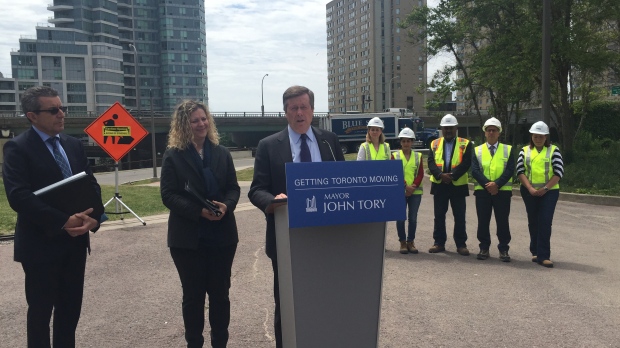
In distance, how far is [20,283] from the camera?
21.7 ft

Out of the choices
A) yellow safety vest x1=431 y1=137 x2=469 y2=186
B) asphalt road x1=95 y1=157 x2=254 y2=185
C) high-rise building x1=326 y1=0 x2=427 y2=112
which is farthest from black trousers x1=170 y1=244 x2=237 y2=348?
high-rise building x1=326 y1=0 x2=427 y2=112

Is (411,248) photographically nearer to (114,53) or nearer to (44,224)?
(44,224)

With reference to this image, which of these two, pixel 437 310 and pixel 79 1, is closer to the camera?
pixel 437 310

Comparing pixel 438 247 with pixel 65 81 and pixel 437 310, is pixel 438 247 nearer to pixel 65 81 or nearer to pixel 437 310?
pixel 437 310

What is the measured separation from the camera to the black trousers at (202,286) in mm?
4023

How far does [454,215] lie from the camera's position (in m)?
8.12

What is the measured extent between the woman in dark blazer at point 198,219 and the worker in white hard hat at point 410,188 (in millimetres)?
4350

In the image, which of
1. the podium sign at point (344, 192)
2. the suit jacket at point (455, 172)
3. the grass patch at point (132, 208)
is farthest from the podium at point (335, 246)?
the grass patch at point (132, 208)

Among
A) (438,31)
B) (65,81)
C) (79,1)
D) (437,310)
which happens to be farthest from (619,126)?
(79,1)

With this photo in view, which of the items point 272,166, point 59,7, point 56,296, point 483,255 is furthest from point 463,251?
point 59,7

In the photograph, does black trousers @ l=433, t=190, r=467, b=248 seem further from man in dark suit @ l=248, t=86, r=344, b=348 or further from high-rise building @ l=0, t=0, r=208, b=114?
high-rise building @ l=0, t=0, r=208, b=114

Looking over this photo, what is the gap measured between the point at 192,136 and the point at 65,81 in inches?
4526

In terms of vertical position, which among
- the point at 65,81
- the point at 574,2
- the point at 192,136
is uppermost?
the point at 65,81

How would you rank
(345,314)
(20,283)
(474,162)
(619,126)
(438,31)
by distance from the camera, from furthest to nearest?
(619,126) < (438,31) < (474,162) < (20,283) < (345,314)
